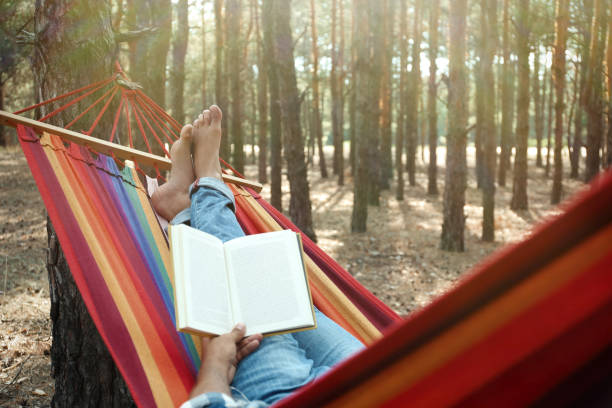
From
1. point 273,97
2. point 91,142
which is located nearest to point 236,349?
point 91,142

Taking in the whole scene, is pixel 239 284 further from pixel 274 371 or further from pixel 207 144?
pixel 207 144

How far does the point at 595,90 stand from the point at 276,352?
7234 mm

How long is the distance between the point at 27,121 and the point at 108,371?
2.93 ft

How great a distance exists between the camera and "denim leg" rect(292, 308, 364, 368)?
4.71 ft

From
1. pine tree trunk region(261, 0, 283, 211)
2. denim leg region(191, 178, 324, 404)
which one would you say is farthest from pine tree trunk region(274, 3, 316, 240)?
denim leg region(191, 178, 324, 404)

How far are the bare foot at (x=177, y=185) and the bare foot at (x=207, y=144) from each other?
0.11ft

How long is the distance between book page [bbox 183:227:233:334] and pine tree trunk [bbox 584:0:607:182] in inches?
218

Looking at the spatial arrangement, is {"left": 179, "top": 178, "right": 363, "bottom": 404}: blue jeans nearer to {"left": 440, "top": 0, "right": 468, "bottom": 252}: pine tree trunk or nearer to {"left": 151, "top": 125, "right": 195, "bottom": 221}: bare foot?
{"left": 151, "top": 125, "right": 195, "bottom": 221}: bare foot

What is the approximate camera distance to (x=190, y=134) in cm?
215

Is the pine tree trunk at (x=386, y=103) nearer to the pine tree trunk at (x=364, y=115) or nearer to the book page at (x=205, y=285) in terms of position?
the pine tree trunk at (x=364, y=115)

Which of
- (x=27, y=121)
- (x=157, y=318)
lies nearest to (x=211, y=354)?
(x=157, y=318)

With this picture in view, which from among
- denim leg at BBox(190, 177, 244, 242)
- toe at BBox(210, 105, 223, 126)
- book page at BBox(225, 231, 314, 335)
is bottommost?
book page at BBox(225, 231, 314, 335)

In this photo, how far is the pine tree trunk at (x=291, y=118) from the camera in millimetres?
4812

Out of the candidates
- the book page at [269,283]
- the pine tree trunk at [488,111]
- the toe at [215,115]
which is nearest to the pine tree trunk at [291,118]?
the pine tree trunk at [488,111]
